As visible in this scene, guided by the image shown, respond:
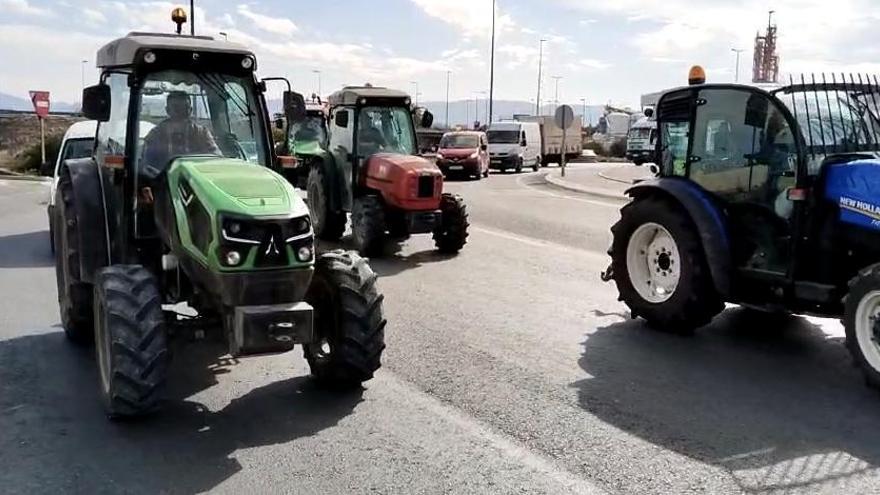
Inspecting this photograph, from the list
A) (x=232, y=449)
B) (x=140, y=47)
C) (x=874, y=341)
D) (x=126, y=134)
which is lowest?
(x=232, y=449)

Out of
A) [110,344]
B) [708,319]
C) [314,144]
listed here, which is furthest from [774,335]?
[314,144]

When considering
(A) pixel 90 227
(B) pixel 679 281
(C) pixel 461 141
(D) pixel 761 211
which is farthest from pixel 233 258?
(C) pixel 461 141

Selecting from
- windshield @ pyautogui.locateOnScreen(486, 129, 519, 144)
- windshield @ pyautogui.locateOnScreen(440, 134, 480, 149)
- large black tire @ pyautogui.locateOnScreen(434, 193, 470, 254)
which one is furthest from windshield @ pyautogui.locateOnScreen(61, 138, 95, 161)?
windshield @ pyautogui.locateOnScreen(486, 129, 519, 144)

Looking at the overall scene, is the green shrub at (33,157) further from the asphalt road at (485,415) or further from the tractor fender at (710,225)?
the tractor fender at (710,225)

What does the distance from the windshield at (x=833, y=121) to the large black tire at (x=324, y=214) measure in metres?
7.84

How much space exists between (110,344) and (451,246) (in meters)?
7.61

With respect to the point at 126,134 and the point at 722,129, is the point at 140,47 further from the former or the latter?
the point at 722,129

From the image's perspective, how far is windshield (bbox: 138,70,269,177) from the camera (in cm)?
603

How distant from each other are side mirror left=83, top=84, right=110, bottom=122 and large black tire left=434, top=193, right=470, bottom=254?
21.3 ft

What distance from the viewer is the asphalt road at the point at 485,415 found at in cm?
452

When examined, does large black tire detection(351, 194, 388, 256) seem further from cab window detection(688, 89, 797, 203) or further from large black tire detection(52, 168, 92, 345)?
cab window detection(688, 89, 797, 203)

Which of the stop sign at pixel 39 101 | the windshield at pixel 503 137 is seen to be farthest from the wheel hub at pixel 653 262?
the windshield at pixel 503 137

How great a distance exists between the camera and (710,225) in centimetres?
708

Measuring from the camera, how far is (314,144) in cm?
1700
